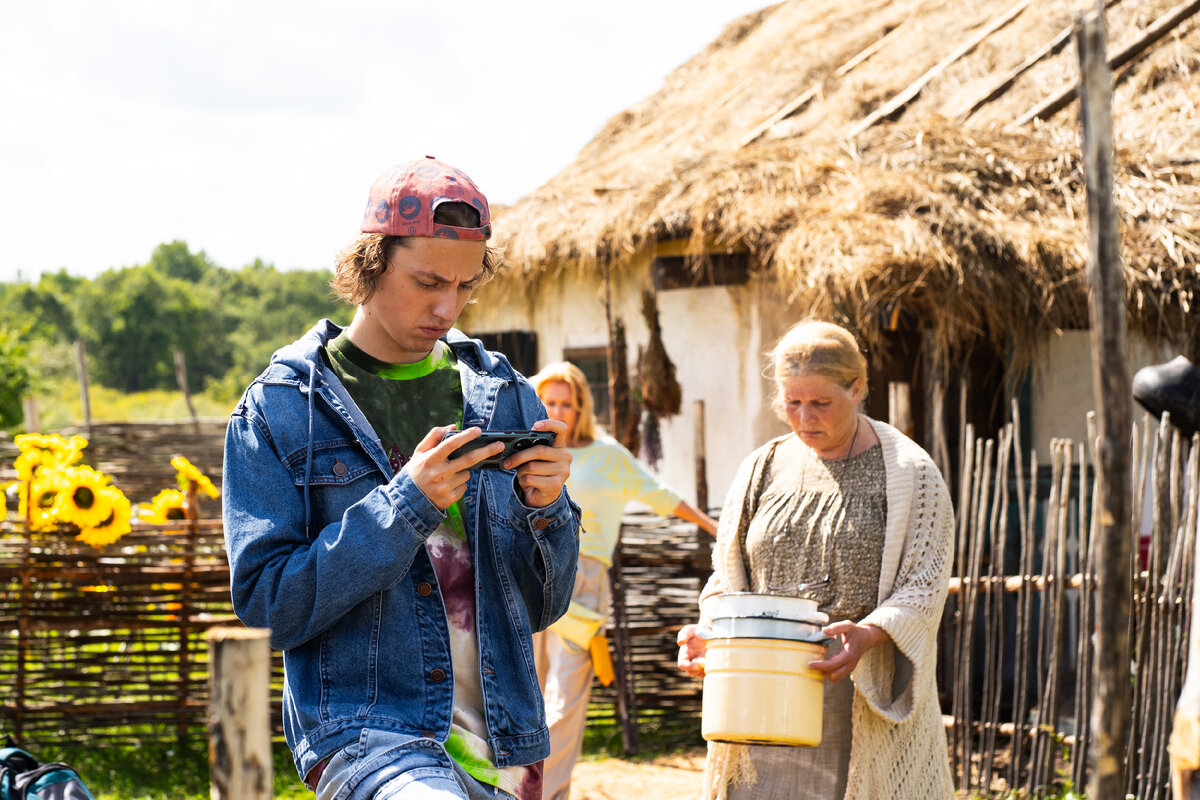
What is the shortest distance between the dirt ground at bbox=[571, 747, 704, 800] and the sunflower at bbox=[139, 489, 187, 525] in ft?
7.50

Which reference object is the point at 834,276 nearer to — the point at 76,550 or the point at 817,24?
the point at 76,550

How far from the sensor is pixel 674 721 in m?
6.80

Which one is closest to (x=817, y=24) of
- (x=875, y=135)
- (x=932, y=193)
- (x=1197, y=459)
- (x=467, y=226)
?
(x=875, y=135)

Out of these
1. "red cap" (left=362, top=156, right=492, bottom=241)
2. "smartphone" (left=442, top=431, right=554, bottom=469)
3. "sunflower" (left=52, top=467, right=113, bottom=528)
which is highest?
"red cap" (left=362, top=156, right=492, bottom=241)

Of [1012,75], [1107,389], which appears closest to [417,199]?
[1107,389]

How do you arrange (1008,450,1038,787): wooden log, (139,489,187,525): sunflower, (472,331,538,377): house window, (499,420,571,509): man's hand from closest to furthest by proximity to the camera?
1. (499,420,571,509): man's hand
2. (1008,450,1038,787): wooden log
3. (139,489,187,525): sunflower
4. (472,331,538,377): house window

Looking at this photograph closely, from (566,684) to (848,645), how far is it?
1.98 meters

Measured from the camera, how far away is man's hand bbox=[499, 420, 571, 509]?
78.8 inches

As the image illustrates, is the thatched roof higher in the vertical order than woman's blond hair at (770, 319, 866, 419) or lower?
higher

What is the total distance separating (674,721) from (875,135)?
13.6ft

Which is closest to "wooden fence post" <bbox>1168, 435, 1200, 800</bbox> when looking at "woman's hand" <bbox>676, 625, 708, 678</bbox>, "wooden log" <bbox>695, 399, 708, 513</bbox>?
"woman's hand" <bbox>676, 625, 708, 678</bbox>

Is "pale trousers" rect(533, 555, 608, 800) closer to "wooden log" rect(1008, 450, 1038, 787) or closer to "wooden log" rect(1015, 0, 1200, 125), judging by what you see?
"wooden log" rect(1008, 450, 1038, 787)

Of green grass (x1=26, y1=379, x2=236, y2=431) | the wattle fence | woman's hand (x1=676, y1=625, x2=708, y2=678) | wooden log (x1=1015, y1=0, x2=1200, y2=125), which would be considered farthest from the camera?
green grass (x1=26, y1=379, x2=236, y2=431)

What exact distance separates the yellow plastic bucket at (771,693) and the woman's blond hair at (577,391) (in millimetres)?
2075
